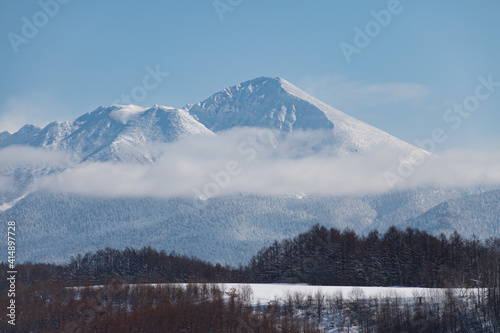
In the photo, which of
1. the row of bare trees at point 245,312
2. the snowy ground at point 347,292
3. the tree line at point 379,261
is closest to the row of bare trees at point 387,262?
the tree line at point 379,261

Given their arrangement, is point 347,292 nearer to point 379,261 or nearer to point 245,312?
point 245,312

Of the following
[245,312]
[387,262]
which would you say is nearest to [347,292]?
[245,312]

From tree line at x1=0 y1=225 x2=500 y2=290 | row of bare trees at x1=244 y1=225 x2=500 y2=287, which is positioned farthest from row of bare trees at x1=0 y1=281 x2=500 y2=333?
row of bare trees at x1=244 y1=225 x2=500 y2=287

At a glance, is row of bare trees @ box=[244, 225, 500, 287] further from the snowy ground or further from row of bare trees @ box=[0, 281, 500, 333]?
row of bare trees @ box=[0, 281, 500, 333]

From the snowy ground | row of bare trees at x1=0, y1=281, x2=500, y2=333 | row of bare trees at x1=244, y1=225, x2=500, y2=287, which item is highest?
row of bare trees at x1=244, y1=225, x2=500, y2=287


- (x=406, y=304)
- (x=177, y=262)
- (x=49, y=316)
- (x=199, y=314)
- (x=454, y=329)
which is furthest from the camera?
(x=177, y=262)

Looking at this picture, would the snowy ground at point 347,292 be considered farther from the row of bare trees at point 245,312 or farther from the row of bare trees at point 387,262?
the row of bare trees at point 387,262

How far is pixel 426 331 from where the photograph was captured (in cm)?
8756

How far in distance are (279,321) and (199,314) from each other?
1433cm

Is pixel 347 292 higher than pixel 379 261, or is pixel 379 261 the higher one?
pixel 379 261

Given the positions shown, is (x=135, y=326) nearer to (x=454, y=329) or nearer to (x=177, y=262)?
(x=454, y=329)

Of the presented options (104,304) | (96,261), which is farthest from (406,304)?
(96,261)

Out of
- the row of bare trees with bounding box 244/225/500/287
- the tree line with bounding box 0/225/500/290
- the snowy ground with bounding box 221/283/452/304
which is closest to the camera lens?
the snowy ground with bounding box 221/283/452/304

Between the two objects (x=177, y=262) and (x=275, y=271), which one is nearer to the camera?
(x=275, y=271)
